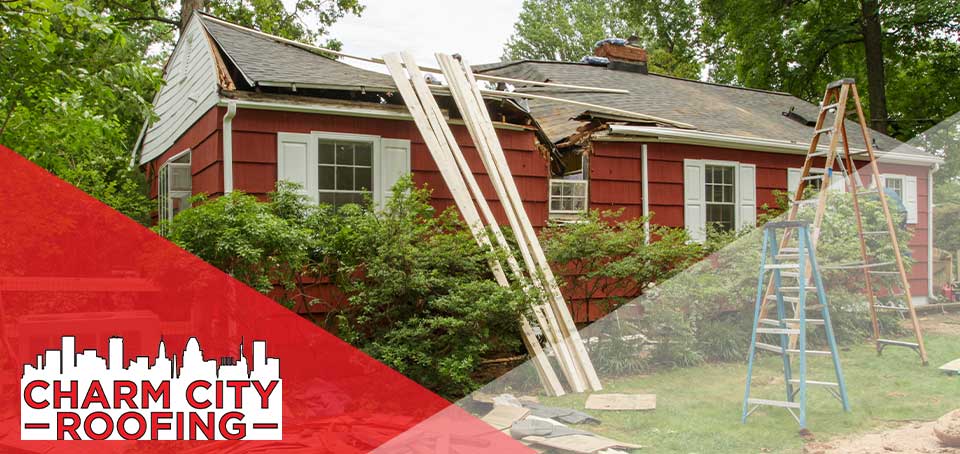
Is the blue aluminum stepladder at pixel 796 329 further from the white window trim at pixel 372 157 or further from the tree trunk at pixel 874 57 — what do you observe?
the tree trunk at pixel 874 57

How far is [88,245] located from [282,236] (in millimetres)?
2760

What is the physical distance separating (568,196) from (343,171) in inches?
124

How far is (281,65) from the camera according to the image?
27.1ft

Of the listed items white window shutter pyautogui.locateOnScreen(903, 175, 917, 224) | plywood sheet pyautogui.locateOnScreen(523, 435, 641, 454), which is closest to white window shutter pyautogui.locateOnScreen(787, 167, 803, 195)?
white window shutter pyautogui.locateOnScreen(903, 175, 917, 224)

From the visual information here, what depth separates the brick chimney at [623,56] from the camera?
15531mm

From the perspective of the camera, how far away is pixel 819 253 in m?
9.30

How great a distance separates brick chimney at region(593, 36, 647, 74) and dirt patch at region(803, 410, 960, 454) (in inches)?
446

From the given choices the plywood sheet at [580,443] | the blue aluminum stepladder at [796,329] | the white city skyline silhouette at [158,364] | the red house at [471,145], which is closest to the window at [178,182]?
the red house at [471,145]

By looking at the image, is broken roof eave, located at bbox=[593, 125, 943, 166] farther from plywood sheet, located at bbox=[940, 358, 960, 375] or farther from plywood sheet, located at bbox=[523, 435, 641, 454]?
plywood sheet, located at bbox=[523, 435, 641, 454]

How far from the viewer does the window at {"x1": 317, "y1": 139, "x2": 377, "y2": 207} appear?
8.09 metres

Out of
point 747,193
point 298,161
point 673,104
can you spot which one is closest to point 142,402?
point 298,161

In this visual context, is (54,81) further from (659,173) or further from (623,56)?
(623,56)

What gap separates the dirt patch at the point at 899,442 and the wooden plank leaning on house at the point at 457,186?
7.67ft

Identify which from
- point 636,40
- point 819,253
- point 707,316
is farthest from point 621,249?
point 636,40
